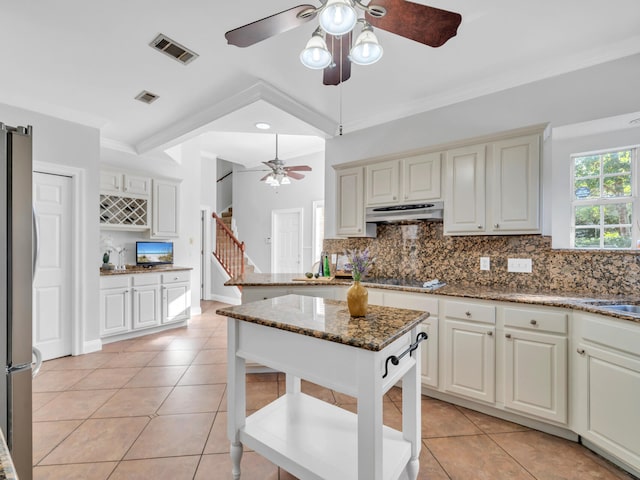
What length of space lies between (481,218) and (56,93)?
13.7 feet

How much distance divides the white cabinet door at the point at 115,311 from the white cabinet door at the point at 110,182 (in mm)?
1337

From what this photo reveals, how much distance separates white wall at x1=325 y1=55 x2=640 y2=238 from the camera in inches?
89.5

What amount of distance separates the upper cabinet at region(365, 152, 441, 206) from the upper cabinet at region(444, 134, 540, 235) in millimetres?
137

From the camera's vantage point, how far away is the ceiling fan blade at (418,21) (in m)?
1.33

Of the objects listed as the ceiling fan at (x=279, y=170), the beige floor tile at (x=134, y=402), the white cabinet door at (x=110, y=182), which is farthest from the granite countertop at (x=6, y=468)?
the ceiling fan at (x=279, y=170)

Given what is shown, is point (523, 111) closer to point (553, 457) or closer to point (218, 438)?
point (553, 457)

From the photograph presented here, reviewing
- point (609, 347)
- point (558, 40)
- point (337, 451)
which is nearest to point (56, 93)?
point (337, 451)

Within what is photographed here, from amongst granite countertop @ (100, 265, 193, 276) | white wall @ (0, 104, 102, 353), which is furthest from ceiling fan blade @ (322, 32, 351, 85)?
granite countertop @ (100, 265, 193, 276)

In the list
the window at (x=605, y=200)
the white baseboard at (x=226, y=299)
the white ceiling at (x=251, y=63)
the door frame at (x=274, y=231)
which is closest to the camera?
the white ceiling at (x=251, y=63)

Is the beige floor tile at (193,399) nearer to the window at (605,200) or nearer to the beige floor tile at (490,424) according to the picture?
the beige floor tile at (490,424)

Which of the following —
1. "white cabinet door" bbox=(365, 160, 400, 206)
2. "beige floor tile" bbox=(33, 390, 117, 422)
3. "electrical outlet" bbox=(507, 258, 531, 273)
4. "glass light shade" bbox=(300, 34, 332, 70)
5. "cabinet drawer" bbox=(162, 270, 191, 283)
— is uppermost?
"glass light shade" bbox=(300, 34, 332, 70)

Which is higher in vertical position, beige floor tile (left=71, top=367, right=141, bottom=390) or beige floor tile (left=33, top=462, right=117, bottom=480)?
beige floor tile (left=33, top=462, right=117, bottom=480)

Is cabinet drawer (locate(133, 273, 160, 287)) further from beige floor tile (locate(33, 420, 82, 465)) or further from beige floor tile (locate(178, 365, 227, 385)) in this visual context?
beige floor tile (locate(33, 420, 82, 465))

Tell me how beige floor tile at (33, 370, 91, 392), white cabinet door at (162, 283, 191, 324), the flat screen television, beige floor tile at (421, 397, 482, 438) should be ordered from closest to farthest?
beige floor tile at (421, 397, 482, 438) < beige floor tile at (33, 370, 91, 392) < white cabinet door at (162, 283, 191, 324) < the flat screen television
